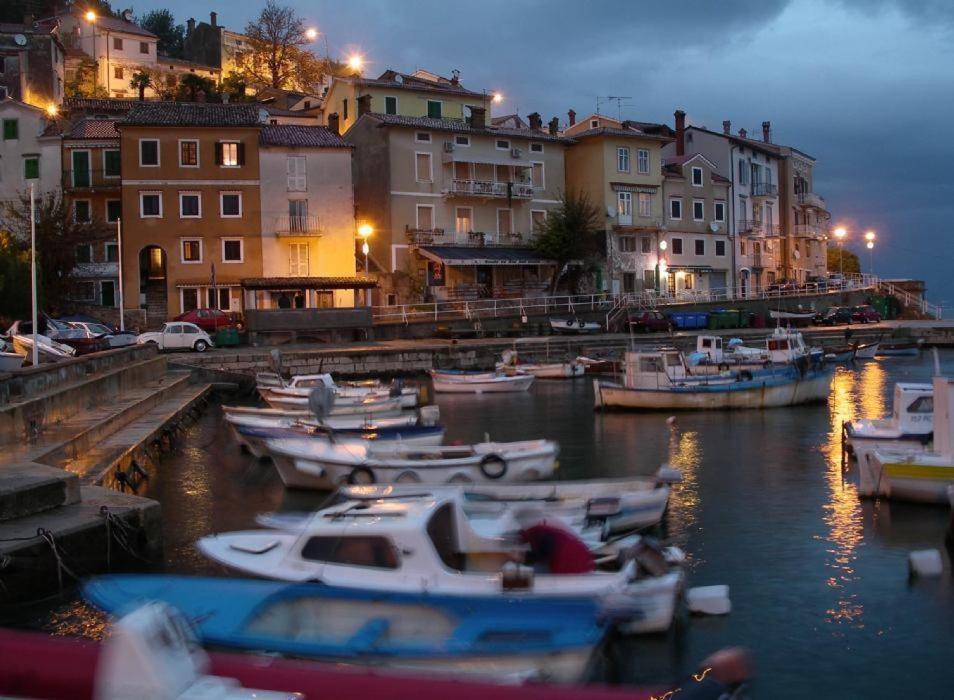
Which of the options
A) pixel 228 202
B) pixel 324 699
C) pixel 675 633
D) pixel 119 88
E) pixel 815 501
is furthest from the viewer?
pixel 119 88

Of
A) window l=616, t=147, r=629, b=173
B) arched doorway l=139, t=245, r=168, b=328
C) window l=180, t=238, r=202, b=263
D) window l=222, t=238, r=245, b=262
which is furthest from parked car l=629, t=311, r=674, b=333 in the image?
arched doorway l=139, t=245, r=168, b=328

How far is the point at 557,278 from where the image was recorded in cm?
6384

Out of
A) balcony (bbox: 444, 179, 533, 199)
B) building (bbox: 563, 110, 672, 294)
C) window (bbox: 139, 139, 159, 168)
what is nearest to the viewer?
window (bbox: 139, 139, 159, 168)

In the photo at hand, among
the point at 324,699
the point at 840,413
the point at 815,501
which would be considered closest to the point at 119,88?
the point at 840,413

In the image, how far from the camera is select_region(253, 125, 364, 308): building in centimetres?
5634

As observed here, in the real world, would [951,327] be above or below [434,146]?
below

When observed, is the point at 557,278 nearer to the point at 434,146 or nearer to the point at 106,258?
the point at 434,146

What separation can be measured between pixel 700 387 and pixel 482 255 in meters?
26.9

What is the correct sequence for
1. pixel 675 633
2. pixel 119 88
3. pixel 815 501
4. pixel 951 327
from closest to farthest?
pixel 675 633, pixel 815 501, pixel 951 327, pixel 119 88

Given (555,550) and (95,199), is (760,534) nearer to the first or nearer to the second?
(555,550)

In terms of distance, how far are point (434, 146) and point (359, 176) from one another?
18.0ft

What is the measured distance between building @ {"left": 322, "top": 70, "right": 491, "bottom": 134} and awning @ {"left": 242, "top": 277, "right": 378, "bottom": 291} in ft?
45.8

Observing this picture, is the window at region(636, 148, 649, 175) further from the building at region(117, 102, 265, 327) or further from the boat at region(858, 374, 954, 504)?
the boat at region(858, 374, 954, 504)

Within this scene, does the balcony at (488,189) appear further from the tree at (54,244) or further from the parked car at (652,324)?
the tree at (54,244)
